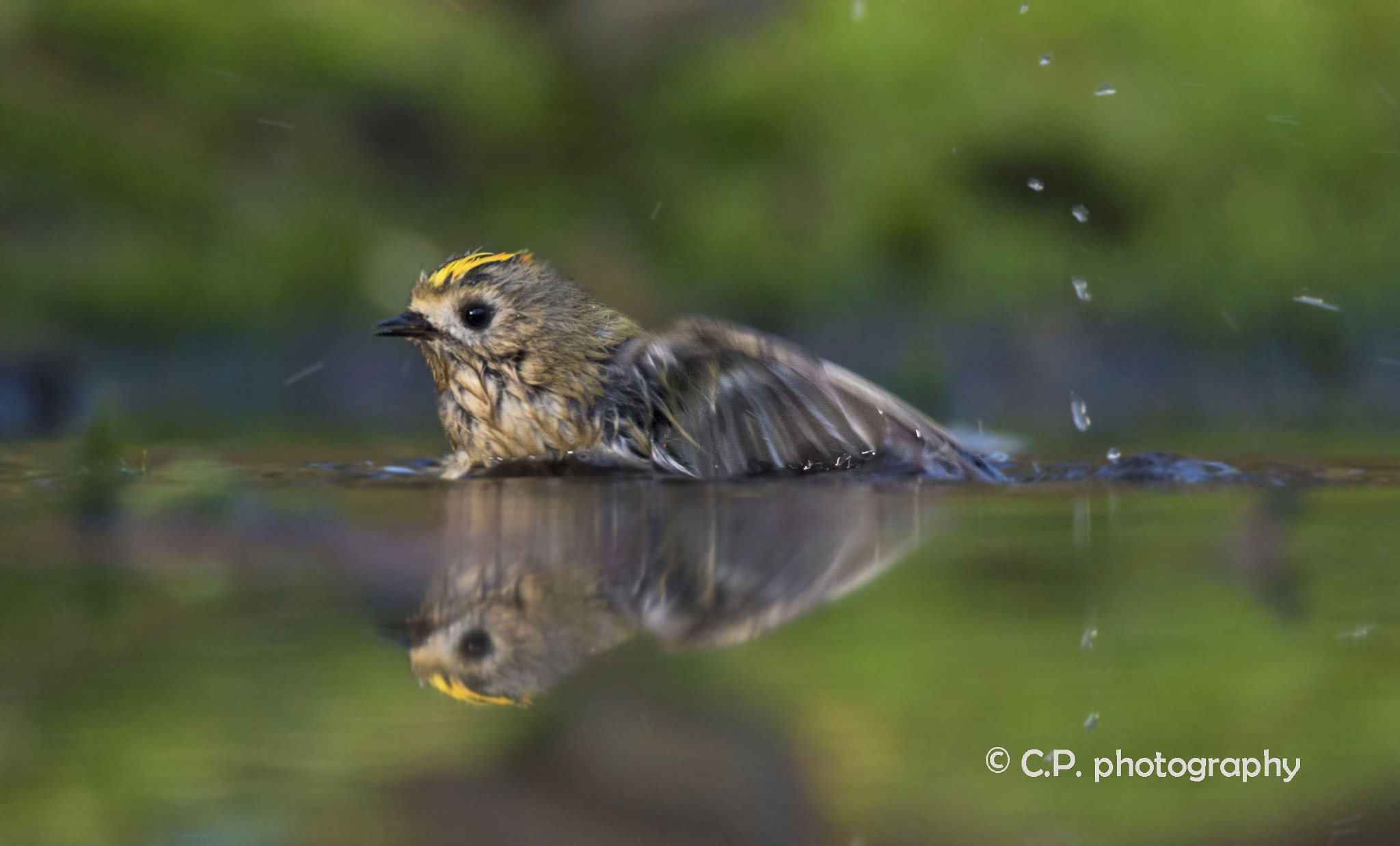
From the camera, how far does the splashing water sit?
8000 mm

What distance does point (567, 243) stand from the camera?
838 cm

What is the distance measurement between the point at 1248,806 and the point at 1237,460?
331 cm

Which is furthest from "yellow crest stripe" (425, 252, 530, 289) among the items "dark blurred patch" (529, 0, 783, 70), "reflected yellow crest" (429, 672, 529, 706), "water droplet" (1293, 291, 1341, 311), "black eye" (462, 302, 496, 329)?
"water droplet" (1293, 291, 1341, 311)

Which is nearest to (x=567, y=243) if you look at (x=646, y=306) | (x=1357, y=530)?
(x=646, y=306)

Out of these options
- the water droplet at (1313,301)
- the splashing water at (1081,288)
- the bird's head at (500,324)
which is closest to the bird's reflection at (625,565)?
the bird's head at (500,324)

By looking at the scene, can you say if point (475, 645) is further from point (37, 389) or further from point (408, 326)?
point (37, 389)

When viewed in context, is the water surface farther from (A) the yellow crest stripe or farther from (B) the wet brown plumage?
(A) the yellow crest stripe

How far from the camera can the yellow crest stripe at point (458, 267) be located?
5051 millimetres

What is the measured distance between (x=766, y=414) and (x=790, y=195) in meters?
4.00

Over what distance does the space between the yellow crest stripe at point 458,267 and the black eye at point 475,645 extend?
109 inches

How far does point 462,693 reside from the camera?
2.09 metres

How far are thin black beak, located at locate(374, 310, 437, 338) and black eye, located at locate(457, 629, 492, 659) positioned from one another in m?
2.59

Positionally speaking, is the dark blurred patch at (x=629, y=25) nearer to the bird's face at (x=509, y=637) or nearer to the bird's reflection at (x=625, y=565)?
A: the bird's reflection at (x=625, y=565)

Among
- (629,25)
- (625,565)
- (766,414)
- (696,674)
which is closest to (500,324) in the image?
(766,414)
